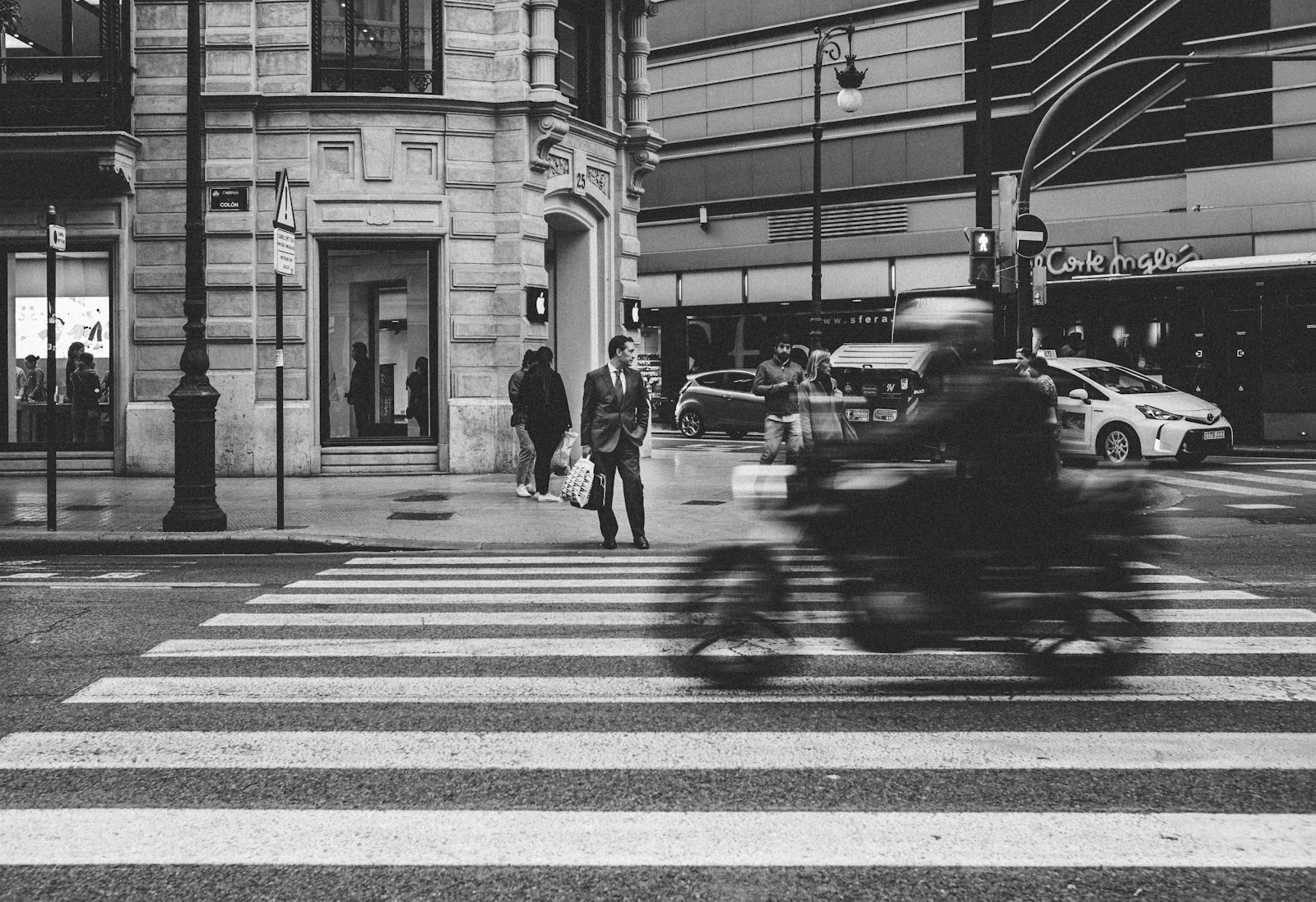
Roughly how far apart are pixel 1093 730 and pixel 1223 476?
1533cm

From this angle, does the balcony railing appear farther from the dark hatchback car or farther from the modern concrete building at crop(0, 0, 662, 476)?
the dark hatchback car

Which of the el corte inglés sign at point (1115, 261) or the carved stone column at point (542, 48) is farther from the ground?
the carved stone column at point (542, 48)

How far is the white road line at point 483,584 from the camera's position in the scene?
31.2 ft

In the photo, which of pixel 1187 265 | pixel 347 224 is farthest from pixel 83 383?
pixel 1187 265

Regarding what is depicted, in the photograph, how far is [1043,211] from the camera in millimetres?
32625

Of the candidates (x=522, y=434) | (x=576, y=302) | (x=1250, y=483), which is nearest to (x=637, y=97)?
(x=576, y=302)

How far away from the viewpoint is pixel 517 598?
8.97 meters

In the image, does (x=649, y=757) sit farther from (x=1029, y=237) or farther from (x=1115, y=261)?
(x=1115, y=261)

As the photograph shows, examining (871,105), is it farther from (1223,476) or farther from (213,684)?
(213,684)

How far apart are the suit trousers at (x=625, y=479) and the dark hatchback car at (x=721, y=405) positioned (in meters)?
18.3

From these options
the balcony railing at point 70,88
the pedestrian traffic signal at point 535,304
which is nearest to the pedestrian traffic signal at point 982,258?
the pedestrian traffic signal at point 535,304

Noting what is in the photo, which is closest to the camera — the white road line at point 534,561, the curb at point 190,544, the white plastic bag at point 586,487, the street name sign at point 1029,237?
the white road line at point 534,561

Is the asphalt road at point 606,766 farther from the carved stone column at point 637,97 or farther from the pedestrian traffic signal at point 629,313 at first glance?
the carved stone column at point 637,97

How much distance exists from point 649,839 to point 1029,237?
1450 centimetres
